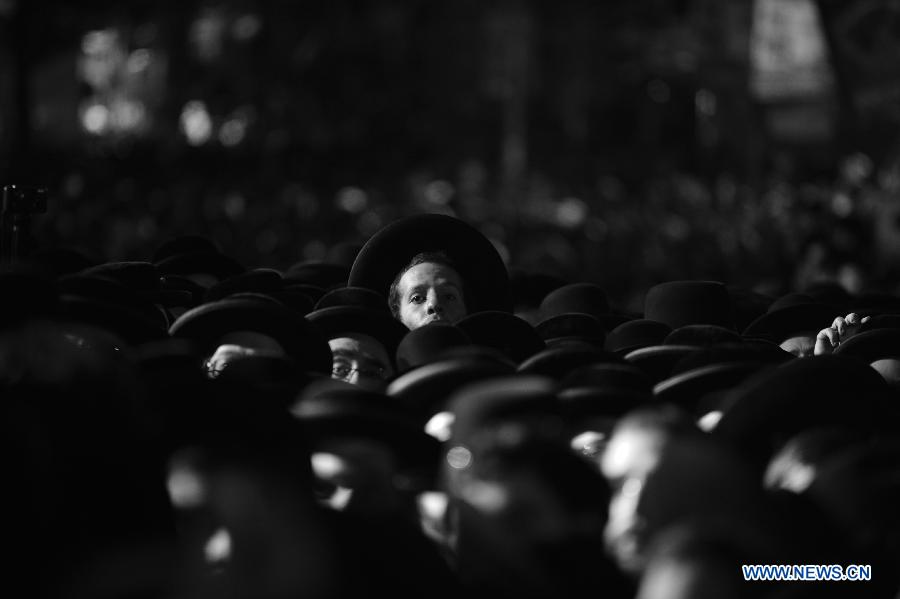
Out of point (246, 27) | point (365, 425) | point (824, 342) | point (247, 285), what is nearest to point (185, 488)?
point (365, 425)

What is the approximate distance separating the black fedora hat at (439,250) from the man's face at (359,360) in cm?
136

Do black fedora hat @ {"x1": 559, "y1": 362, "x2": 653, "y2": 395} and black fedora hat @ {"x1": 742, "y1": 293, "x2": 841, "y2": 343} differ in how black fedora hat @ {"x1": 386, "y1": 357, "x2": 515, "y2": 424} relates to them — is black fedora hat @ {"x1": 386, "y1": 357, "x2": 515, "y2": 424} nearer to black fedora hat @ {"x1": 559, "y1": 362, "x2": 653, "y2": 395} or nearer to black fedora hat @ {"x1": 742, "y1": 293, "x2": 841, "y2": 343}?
black fedora hat @ {"x1": 559, "y1": 362, "x2": 653, "y2": 395}

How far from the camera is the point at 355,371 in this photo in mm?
4387

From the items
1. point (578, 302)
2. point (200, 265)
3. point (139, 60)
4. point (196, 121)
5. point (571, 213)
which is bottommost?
point (571, 213)

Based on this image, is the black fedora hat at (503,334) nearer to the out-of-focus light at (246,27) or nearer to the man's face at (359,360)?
the man's face at (359,360)

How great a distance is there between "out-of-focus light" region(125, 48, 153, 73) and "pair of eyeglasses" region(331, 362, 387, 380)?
4368cm

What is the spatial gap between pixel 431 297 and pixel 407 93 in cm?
3373

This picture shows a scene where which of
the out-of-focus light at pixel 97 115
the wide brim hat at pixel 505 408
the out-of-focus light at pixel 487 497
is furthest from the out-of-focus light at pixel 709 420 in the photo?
the out-of-focus light at pixel 97 115

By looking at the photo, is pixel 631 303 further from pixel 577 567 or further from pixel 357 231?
pixel 577 567

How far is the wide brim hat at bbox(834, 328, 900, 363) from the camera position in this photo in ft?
13.9

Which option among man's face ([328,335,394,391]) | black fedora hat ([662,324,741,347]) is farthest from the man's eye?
black fedora hat ([662,324,741,347])

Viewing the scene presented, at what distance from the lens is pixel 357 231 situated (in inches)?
1019

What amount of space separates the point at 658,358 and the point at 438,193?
2572cm

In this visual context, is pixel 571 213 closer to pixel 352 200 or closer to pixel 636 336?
pixel 352 200
